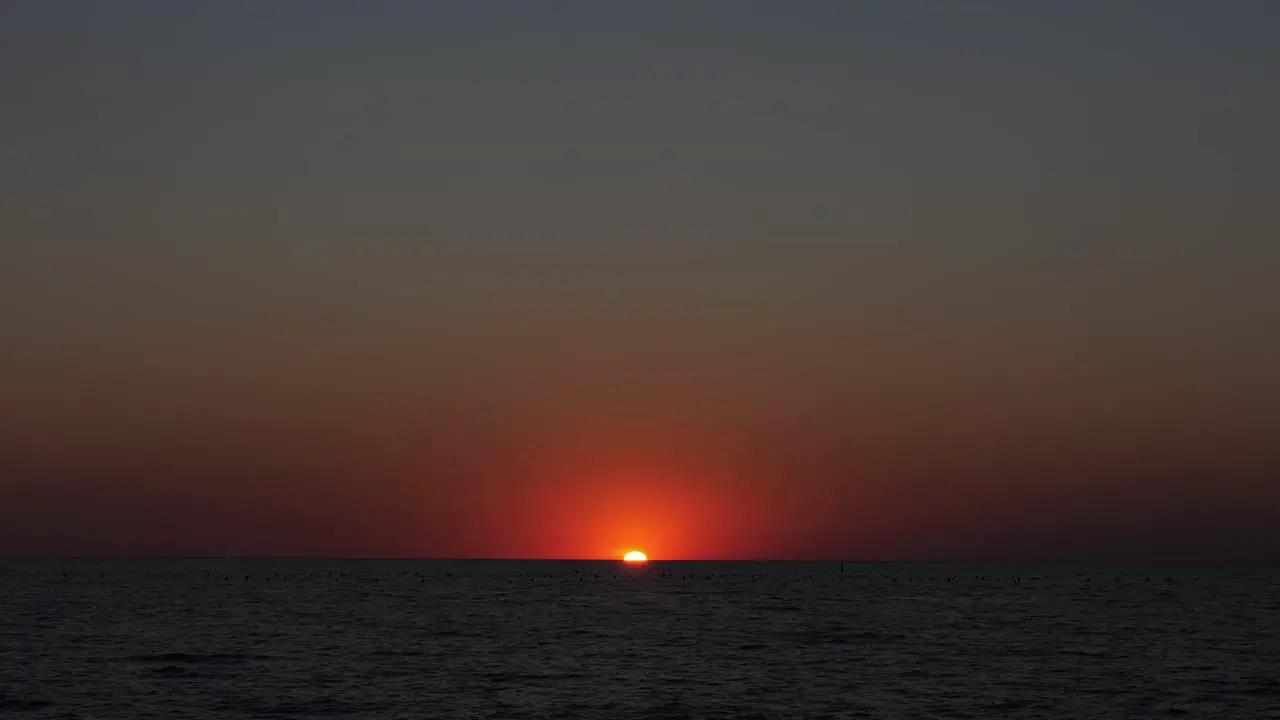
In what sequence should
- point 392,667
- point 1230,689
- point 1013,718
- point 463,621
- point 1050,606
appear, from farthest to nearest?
point 1050,606, point 463,621, point 392,667, point 1230,689, point 1013,718

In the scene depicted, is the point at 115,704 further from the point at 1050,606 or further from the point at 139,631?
the point at 1050,606

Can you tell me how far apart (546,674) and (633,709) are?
601 inches

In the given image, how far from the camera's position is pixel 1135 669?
282 ft

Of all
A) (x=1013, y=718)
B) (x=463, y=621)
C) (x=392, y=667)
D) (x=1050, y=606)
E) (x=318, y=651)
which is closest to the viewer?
(x=1013, y=718)

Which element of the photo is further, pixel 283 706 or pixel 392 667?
pixel 392 667

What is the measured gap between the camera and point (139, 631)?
112m

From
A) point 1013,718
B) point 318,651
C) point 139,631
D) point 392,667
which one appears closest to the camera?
point 1013,718

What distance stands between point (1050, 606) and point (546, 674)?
351ft

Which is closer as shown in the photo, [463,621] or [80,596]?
[463,621]

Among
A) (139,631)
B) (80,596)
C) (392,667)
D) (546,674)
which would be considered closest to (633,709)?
(546,674)

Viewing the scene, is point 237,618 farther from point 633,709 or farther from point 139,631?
point 633,709

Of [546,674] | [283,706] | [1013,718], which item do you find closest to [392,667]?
[546,674]

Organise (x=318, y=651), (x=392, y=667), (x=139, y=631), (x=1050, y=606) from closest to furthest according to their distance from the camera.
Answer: (x=392, y=667) < (x=318, y=651) < (x=139, y=631) < (x=1050, y=606)

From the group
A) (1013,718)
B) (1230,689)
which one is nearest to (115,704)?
(1013,718)
